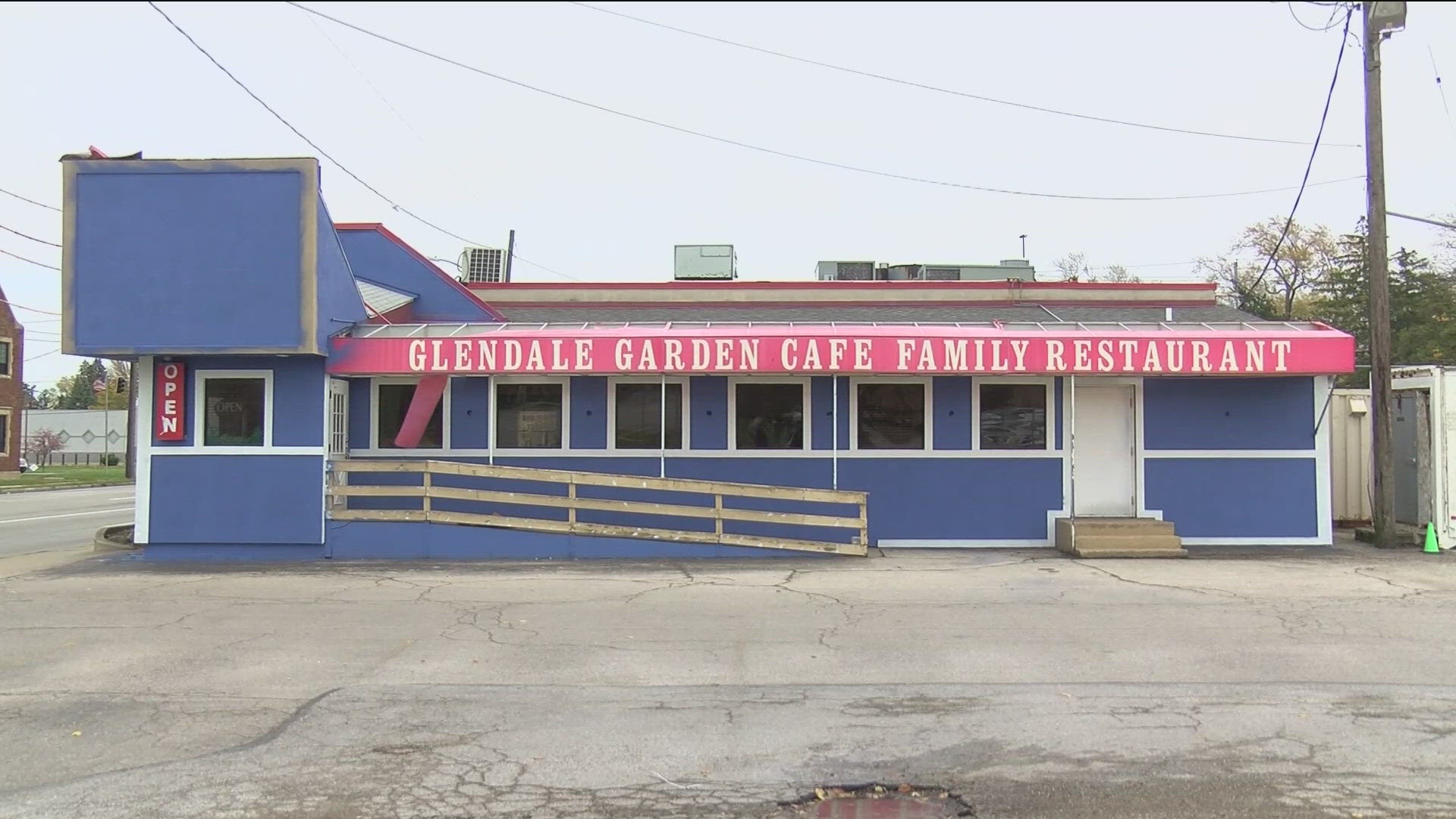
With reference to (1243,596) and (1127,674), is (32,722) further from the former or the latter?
(1243,596)

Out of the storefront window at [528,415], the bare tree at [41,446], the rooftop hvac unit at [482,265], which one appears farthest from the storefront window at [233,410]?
the bare tree at [41,446]

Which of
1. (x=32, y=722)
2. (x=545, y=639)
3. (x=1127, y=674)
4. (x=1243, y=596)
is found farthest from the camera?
(x=1243, y=596)

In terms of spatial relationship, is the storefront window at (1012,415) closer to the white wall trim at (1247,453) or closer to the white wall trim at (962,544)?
the white wall trim at (962,544)

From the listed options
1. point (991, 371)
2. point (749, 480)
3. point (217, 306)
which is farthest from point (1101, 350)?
point (217, 306)

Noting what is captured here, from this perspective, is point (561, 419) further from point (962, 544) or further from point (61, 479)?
point (61, 479)

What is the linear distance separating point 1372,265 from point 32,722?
1580 centimetres

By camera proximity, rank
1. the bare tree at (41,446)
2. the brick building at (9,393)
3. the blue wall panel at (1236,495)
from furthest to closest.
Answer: the bare tree at (41,446) < the brick building at (9,393) < the blue wall panel at (1236,495)

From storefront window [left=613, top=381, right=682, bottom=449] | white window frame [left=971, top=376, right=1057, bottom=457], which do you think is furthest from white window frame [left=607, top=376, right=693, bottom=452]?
white window frame [left=971, top=376, right=1057, bottom=457]

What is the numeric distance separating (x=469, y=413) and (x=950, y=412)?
274 inches

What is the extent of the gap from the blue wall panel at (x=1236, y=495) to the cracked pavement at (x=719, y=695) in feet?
9.04

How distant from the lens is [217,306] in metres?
12.8

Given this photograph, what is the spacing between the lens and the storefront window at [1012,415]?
1458 cm

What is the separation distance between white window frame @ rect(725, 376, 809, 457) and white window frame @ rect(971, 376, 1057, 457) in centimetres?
232

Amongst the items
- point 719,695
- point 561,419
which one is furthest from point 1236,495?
point 719,695
